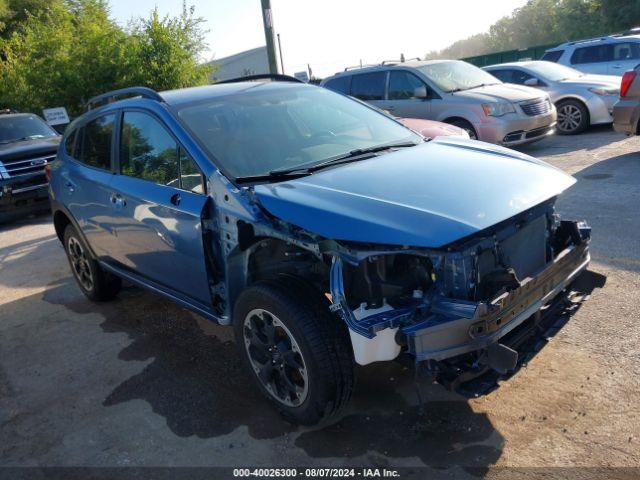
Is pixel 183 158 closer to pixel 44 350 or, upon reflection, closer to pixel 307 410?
pixel 307 410

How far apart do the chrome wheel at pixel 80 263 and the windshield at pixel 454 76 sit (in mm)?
6807

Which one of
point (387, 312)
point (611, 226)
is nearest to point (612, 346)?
point (387, 312)

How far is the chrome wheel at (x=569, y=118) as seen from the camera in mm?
11234

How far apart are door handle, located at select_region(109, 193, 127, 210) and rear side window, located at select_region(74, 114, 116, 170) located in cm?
29

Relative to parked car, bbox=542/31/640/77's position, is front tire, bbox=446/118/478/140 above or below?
below

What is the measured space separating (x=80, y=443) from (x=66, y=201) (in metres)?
2.69

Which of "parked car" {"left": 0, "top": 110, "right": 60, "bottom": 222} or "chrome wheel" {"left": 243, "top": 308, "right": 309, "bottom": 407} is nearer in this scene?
"chrome wheel" {"left": 243, "top": 308, "right": 309, "bottom": 407}

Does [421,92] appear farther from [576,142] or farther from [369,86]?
[576,142]

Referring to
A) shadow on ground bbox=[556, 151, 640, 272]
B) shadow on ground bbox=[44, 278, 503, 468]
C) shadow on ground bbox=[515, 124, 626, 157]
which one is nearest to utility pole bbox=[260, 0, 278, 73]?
shadow on ground bbox=[515, 124, 626, 157]

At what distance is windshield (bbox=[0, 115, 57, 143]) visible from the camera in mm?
11159

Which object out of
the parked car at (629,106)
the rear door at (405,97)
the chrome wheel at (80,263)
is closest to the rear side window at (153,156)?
the chrome wheel at (80,263)

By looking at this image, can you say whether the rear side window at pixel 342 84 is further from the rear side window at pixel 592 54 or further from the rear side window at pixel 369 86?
the rear side window at pixel 592 54

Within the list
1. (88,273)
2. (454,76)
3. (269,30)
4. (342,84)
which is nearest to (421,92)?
(454,76)

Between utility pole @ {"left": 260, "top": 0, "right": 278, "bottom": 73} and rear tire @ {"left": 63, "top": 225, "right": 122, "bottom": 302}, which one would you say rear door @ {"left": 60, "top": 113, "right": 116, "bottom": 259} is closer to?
rear tire @ {"left": 63, "top": 225, "right": 122, "bottom": 302}
